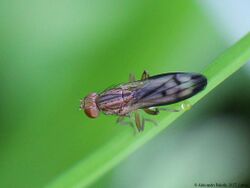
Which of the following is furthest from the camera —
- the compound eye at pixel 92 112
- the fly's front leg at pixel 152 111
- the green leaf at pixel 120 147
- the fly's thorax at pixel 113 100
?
the fly's thorax at pixel 113 100

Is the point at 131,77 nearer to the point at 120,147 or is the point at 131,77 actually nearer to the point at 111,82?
the point at 111,82

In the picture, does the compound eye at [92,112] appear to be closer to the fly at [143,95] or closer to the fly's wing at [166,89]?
the fly at [143,95]

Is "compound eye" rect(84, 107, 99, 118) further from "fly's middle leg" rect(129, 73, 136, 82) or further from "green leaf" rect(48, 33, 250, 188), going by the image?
"green leaf" rect(48, 33, 250, 188)

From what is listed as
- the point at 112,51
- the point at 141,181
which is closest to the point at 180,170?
the point at 141,181

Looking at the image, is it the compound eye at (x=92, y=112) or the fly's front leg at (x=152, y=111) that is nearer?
the fly's front leg at (x=152, y=111)

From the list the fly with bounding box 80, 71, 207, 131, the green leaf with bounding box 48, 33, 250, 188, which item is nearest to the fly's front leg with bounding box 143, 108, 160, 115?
the fly with bounding box 80, 71, 207, 131

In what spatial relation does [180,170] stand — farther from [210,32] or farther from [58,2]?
[58,2]

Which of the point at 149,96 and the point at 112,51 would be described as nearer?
the point at 112,51

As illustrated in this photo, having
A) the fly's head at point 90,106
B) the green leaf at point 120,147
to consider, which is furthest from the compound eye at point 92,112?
the green leaf at point 120,147
